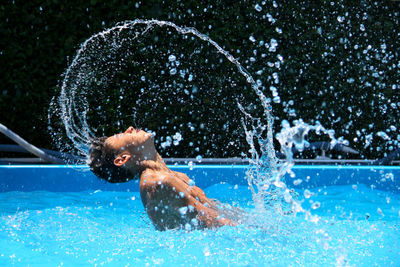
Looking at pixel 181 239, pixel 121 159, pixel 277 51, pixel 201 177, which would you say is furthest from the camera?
pixel 277 51

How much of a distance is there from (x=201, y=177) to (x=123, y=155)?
156 cm

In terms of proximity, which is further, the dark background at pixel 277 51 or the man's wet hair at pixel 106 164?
the dark background at pixel 277 51

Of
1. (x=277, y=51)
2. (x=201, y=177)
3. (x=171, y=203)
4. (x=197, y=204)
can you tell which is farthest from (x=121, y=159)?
(x=277, y=51)

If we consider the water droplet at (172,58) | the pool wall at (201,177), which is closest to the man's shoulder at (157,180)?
the pool wall at (201,177)

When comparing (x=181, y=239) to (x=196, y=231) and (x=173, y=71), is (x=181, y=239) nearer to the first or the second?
(x=196, y=231)

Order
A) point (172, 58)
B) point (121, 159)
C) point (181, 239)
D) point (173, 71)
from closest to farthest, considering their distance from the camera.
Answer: point (181, 239), point (121, 159), point (172, 58), point (173, 71)

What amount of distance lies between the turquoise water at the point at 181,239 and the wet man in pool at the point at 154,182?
0.25ft

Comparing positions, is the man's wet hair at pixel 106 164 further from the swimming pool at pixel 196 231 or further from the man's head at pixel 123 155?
the swimming pool at pixel 196 231

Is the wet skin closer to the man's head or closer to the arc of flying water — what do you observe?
the man's head

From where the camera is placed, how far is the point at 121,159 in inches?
110

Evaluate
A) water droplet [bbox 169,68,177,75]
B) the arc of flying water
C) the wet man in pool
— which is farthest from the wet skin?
water droplet [bbox 169,68,177,75]

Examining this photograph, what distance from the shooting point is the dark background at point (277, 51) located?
5.01 m

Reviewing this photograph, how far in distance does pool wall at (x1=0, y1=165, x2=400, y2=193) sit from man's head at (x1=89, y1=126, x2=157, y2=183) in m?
1.31

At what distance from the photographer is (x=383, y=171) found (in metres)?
4.24
